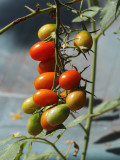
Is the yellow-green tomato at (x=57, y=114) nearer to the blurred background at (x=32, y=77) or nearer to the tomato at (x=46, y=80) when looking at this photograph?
the tomato at (x=46, y=80)

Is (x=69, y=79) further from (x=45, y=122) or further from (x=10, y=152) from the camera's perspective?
(x=10, y=152)

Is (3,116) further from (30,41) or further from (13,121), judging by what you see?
(30,41)

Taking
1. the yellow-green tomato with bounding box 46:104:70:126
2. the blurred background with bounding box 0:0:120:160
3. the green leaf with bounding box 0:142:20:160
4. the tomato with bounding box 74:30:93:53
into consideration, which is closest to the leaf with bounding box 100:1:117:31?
the tomato with bounding box 74:30:93:53

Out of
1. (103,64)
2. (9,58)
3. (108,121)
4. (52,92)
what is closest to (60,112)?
(52,92)

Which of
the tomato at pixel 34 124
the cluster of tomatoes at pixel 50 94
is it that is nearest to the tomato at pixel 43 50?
the cluster of tomatoes at pixel 50 94

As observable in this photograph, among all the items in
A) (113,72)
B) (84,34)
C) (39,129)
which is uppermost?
(84,34)

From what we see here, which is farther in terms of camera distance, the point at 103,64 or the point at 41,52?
the point at 103,64

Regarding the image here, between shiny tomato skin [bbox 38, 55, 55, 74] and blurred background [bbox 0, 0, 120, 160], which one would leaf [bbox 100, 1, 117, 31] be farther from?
blurred background [bbox 0, 0, 120, 160]
